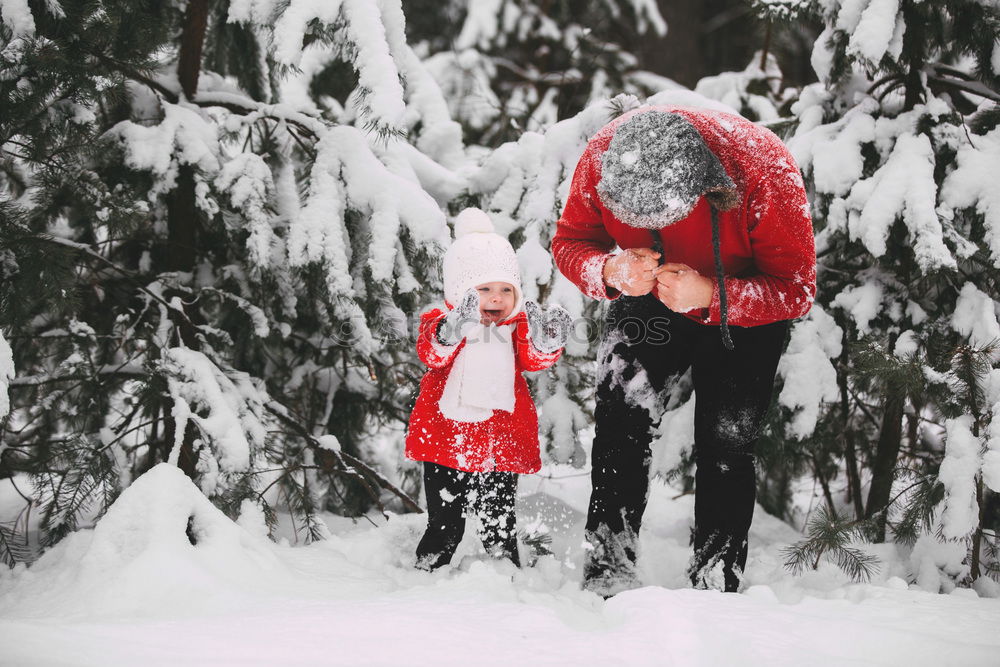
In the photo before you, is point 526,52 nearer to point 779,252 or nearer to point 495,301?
point 495,301

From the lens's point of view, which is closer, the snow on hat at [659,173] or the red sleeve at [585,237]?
the snow on hat at [659,173]

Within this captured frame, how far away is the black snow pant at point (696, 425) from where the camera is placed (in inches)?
78.0

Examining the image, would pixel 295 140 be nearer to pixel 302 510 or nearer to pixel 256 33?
pixel 256 33

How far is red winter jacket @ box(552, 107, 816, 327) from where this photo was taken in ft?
5.96

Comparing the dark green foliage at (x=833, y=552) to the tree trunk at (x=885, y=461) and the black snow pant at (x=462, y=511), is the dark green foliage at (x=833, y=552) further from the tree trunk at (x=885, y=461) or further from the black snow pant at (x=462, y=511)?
the black snow pant at (x=462, y=511)

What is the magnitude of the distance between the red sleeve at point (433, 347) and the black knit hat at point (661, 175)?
0.74 meters

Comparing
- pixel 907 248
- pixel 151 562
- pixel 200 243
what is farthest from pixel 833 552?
pixel 200 243

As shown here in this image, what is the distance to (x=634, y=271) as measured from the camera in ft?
6.19

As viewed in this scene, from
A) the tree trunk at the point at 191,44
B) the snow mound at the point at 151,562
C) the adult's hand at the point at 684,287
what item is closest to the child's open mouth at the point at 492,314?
the adult's hand at the point at 684,287

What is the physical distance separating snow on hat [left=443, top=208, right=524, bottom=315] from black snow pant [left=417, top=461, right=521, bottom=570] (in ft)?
1.89

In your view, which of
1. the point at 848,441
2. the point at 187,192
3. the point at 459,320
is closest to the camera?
the point at 459,320

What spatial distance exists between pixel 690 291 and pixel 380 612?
3.59 ft

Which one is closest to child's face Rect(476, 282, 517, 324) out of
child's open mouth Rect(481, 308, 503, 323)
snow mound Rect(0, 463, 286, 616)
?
child's open mouth Rect(481, 308, 503, 323)

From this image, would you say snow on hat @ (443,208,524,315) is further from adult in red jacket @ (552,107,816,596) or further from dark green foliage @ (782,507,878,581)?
dark green foliage @ (782,507,878,581)
